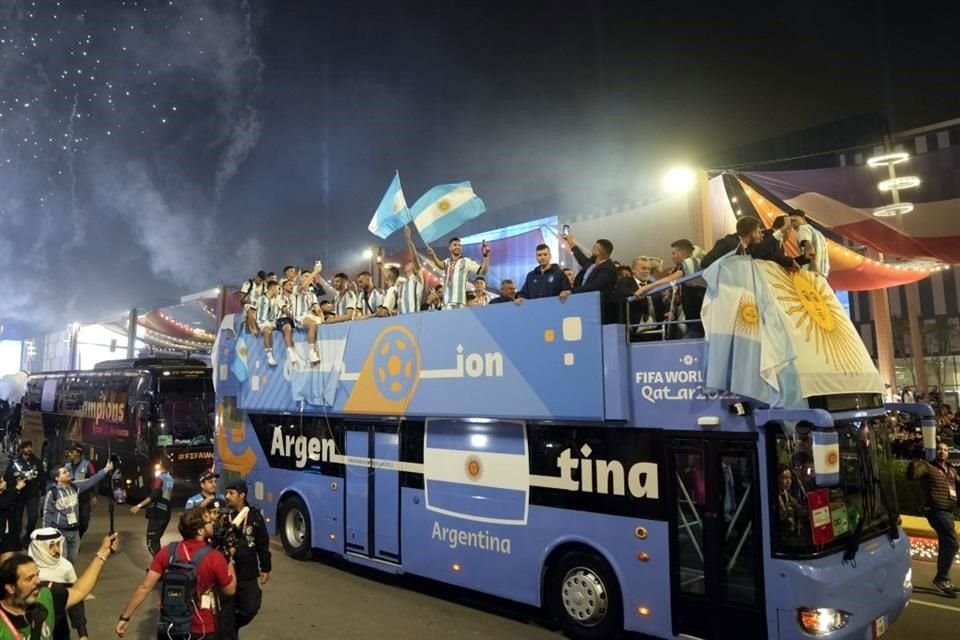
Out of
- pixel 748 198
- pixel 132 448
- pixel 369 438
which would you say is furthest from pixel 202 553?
pixel 132 448

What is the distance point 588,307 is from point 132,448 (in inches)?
544

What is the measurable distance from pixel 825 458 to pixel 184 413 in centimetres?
1468

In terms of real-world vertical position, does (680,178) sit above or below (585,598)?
above

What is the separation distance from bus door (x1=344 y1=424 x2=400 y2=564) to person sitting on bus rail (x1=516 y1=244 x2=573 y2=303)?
2555mm

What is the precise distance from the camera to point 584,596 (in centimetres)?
616

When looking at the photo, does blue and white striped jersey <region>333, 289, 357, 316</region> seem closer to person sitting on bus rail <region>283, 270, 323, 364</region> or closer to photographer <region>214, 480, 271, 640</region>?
person sitting on bus rail <region>283, 270, 323, 364</region>

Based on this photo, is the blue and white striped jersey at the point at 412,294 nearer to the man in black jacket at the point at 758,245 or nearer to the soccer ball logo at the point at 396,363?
the soccer ball logo at the point at 396,363

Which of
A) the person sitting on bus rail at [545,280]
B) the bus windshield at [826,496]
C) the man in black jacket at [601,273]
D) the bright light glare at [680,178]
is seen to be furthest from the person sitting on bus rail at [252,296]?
the bus windshield at [826,496]

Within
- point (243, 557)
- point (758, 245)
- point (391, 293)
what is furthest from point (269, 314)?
point (758, 245)

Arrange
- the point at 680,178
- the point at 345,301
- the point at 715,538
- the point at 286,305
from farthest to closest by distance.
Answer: the point at 680,178, the point at 286,305, the point at 345,301, the point at 715,538

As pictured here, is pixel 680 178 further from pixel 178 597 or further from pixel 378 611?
pixel 178 597

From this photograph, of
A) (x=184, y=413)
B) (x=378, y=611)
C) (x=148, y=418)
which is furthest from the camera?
(x=184, y=413)

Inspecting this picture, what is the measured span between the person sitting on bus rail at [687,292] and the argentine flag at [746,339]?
33cm

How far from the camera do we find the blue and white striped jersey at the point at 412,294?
9195 mm
